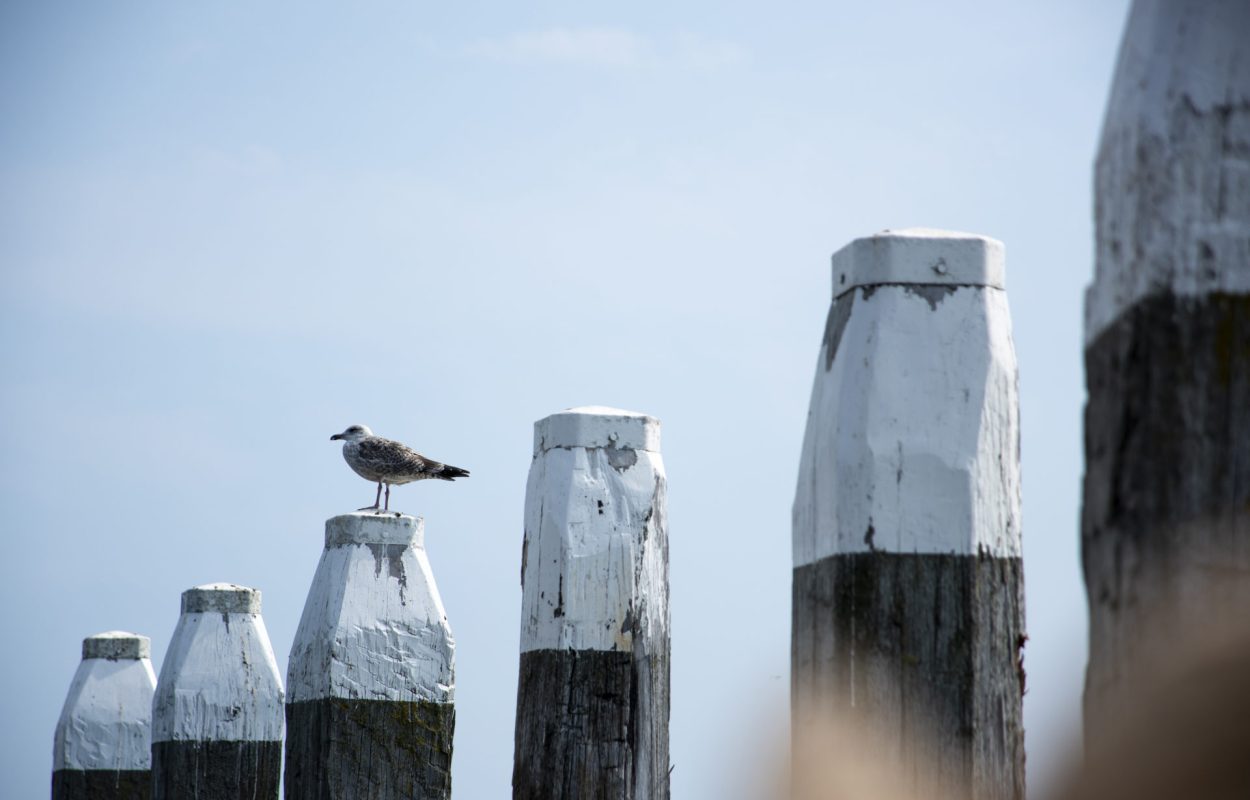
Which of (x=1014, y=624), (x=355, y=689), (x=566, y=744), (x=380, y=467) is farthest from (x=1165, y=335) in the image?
(x=380, y=467)

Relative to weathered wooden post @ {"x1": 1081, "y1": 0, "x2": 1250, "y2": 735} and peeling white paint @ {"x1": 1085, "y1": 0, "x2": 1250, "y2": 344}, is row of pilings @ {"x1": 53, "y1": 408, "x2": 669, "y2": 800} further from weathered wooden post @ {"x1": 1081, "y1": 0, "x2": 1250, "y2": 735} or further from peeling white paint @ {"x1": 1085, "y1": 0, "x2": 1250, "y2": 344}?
peeling white paint @ {"x1": 1085, "y1": 0, "x2": 1250, "y2": 344}

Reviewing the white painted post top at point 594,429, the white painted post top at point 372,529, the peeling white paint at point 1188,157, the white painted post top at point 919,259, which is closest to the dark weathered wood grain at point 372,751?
the white painted post top at point 372,529

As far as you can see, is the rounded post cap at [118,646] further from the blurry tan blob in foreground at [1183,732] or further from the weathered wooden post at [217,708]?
the blurry tan blob in foreground at [1183,732]

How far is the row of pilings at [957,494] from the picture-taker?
2.36 meters

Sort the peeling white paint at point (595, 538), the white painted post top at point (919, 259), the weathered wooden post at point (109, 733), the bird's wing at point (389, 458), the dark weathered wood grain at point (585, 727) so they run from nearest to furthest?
the white painted post top at point (919, 259)
the dark weathered wood grain at point (585, 727)
the peeling white paint at point (595, 538)
the weathered wooden post at point (109, 733)
the bird's wing at point (389, 458)

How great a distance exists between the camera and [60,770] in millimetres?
11906

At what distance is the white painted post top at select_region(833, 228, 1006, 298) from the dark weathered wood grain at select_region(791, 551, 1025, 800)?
0.65m

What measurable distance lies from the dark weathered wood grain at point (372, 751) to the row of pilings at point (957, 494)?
1.45m

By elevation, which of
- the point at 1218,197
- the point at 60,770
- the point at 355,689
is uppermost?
the point at 1218,197

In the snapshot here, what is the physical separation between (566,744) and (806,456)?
269 centimetres

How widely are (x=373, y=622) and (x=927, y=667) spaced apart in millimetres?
4649

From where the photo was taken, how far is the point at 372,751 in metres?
7.30

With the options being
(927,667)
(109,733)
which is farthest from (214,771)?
(927,667)

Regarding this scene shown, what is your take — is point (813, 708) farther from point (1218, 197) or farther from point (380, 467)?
point (380, 467)
